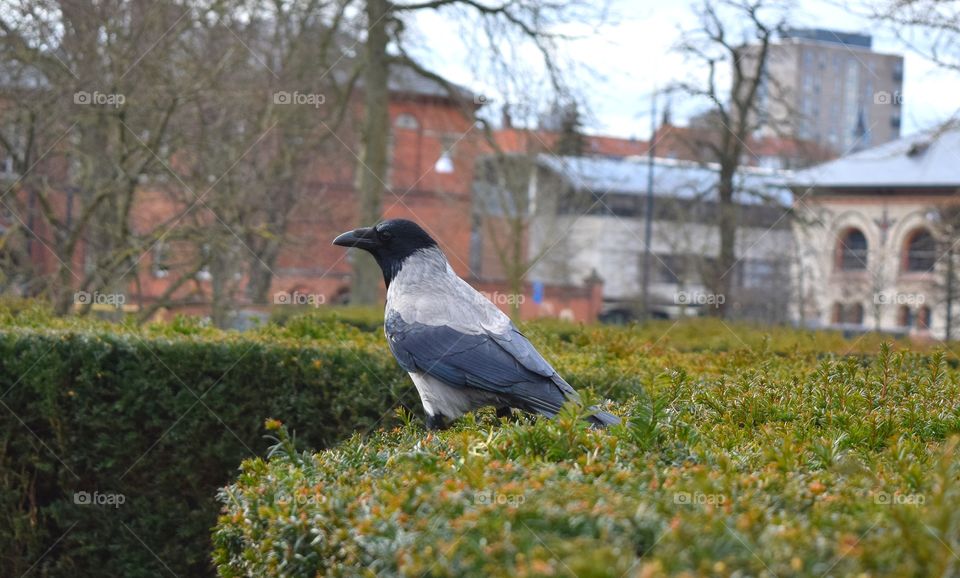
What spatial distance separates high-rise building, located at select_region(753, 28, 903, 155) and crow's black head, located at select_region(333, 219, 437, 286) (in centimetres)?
1057

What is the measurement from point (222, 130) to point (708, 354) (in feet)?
44.1

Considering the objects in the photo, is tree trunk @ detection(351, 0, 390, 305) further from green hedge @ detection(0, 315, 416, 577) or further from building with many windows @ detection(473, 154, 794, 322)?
green hedge @ detection(0, 315, 416, 577)

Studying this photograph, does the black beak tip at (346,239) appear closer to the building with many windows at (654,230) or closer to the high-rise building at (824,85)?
the high-rise building at (824,85)

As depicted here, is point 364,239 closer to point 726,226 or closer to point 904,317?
point 726,226

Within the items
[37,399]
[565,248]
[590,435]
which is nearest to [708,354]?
[37,399]

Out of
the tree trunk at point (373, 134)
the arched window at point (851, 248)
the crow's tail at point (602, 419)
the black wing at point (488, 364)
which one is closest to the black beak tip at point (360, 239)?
the black wing at point (488, 364)

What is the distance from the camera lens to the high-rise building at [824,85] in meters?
21.1

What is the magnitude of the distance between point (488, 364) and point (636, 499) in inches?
104

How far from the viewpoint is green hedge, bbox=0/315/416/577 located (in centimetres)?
780

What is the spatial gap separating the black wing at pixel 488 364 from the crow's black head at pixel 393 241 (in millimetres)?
522

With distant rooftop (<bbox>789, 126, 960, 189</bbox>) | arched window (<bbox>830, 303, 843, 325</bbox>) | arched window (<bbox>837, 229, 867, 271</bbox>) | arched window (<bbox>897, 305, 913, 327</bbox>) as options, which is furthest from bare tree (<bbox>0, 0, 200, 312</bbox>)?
arched window (<bbox>837, 229, 867, 271</bbox>)

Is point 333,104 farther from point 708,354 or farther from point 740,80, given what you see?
point 708,354

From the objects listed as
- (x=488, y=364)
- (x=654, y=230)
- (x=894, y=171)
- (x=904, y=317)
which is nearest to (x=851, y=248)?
(x=904, y=317)

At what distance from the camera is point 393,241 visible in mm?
6336
